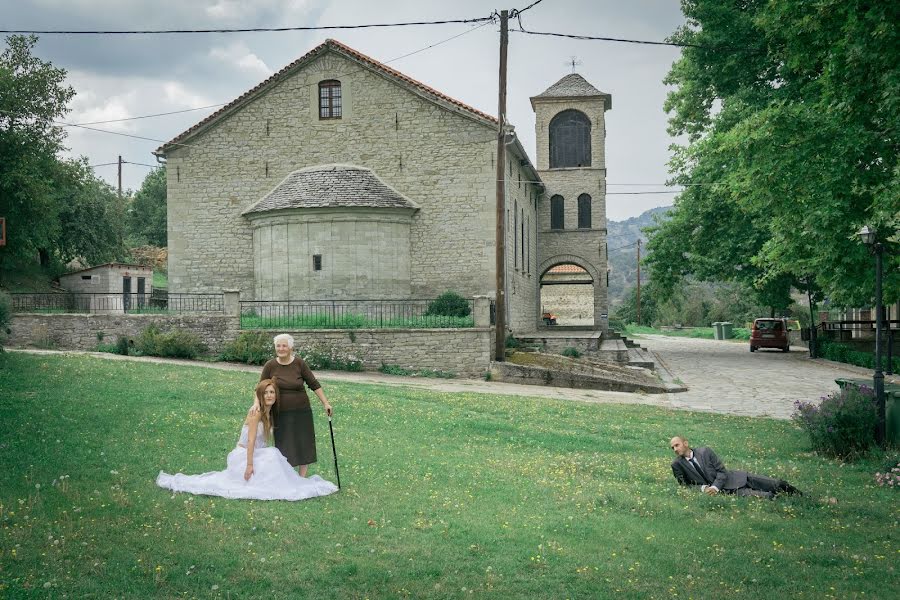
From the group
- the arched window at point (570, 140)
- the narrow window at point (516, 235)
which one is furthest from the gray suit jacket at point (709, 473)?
the arched window at point (570, 140)

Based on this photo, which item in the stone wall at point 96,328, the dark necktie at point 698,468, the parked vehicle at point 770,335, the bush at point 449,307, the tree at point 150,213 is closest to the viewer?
the dark necktie at point 698,468

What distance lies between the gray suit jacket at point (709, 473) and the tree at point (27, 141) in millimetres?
29044

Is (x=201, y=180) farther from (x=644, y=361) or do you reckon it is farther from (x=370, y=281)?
(x=644, y=361)

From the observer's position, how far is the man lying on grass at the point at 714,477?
9688 millimetres

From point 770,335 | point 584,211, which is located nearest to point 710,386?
point 770,335

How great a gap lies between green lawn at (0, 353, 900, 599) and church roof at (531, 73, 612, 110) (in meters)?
30.8

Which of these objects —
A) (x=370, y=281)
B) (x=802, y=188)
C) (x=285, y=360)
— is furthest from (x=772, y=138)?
(x=370, y=281)

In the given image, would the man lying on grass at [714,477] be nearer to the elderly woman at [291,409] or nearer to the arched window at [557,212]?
the elderly woman at [291,409]

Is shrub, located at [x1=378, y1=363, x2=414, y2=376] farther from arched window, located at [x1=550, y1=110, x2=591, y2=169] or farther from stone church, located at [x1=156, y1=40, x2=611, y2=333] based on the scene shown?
arched window, located at [x1=550, y1=110, x2=591, y2=169]

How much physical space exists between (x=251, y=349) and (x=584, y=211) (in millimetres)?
23501

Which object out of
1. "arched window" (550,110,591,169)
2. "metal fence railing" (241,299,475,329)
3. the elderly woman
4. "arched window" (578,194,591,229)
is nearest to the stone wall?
"metal fence railing" (241,299,475,329)

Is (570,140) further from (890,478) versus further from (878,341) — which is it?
(890,478)

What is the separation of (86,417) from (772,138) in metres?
12.5

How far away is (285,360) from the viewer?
9.39 m
